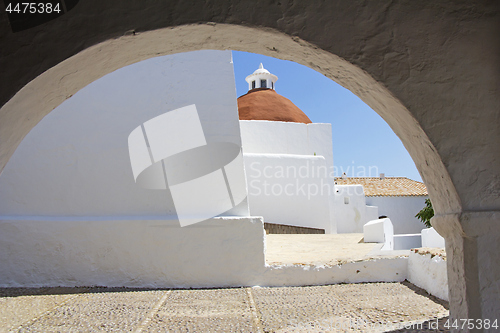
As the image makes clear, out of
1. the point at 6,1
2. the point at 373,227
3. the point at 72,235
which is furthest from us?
the point at 373,227

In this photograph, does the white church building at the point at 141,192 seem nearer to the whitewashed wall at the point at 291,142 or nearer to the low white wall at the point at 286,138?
the whitewashed wall at the point at 291,142

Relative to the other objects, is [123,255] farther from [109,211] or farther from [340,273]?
[340,273]

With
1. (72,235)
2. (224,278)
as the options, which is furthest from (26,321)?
(224,278)

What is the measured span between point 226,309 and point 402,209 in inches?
642

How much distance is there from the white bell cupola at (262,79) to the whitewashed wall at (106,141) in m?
10.3

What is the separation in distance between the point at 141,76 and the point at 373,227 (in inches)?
206

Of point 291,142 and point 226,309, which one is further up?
point 291,142

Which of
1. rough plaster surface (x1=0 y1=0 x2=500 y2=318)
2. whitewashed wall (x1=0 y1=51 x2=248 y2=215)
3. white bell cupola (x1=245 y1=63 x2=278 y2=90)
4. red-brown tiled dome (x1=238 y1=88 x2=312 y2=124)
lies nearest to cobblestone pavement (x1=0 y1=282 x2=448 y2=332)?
whitewashed wall (x1=0 y1=51 x2=248 y2=215)

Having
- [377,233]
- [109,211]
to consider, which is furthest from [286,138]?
[109,211]

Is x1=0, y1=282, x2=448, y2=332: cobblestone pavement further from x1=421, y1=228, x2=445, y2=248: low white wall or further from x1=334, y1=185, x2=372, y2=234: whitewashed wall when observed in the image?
x1=334, y1=185, x2=372, y2=234: whitewashed wall

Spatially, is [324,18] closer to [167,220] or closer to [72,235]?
[167,220]

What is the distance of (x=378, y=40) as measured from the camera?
1455 mm

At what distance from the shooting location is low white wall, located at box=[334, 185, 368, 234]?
42.4ft

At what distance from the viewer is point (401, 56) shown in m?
1.45
